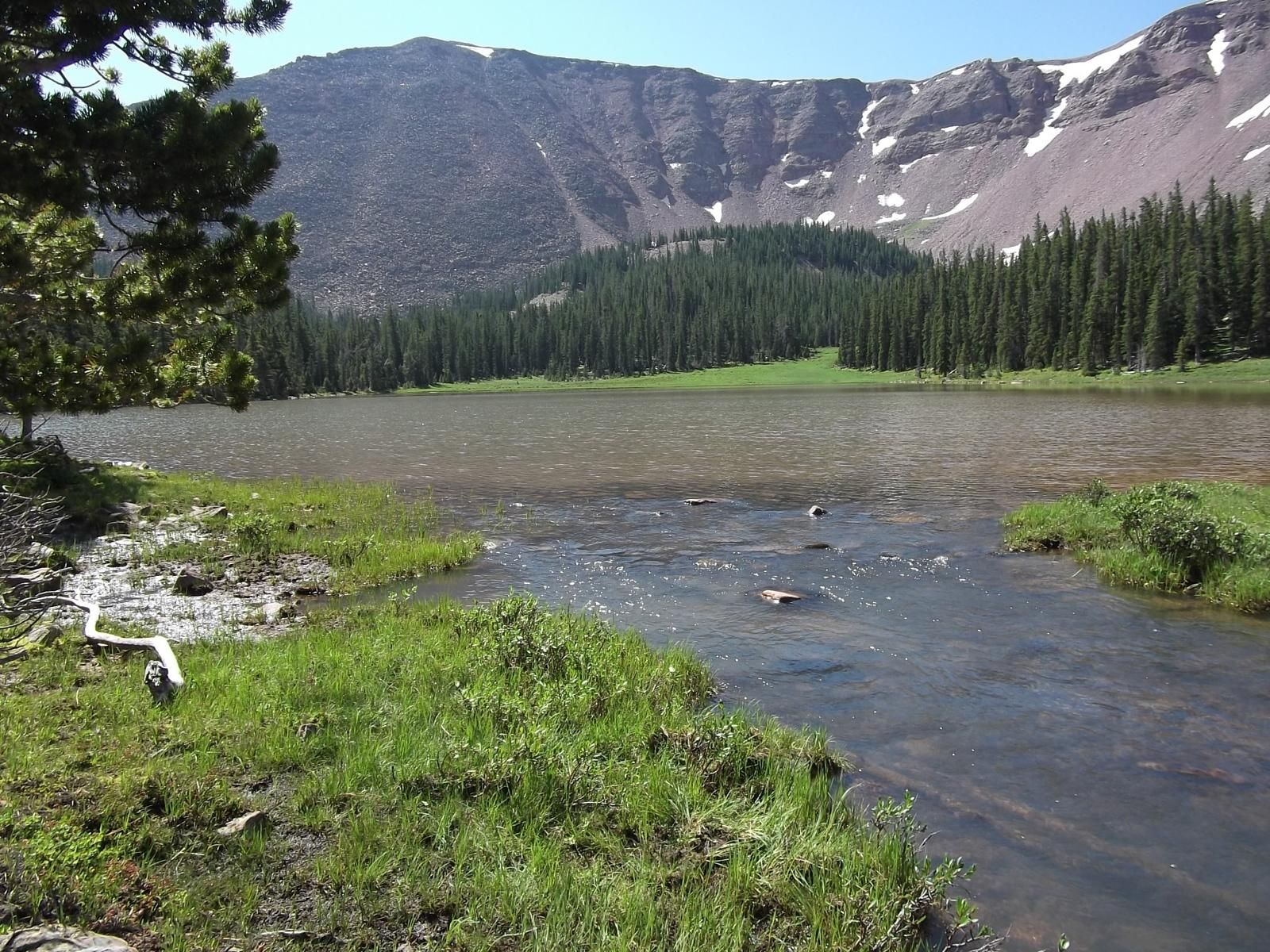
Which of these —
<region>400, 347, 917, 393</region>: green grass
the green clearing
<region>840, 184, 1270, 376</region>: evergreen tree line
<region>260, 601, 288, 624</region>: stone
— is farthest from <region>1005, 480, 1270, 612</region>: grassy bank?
<region>400, 347, 917, 393</region>: green grass

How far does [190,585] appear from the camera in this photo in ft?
49.5

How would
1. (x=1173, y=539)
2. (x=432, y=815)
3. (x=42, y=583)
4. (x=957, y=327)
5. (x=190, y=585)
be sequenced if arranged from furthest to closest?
(x=957, y=327) → (x=190, y=585) → (x=1173, y=539) → (x=42, y=583) → (x=432, y=815)

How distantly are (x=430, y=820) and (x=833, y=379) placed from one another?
152m

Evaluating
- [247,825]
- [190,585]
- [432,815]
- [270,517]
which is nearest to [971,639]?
[432,815]

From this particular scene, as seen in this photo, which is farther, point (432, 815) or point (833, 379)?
point (833, 379)

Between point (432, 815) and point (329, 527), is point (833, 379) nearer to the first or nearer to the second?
point (329, 527)

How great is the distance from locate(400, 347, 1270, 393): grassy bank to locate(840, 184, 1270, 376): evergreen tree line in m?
3.66

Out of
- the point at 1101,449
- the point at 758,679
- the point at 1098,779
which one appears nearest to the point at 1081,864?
the point at 1098,779

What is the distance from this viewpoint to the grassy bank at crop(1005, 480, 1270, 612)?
13969mm

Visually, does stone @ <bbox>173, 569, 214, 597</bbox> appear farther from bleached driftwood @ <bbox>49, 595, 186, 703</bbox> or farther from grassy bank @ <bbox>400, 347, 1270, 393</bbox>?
grassy bank @ <bbox>400, 347, 1270, 393</bbox>

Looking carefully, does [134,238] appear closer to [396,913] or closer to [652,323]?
[396,913]

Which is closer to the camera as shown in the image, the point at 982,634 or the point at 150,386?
the point at 150,386

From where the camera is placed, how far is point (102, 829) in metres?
5.46

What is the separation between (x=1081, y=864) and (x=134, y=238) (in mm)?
11150
